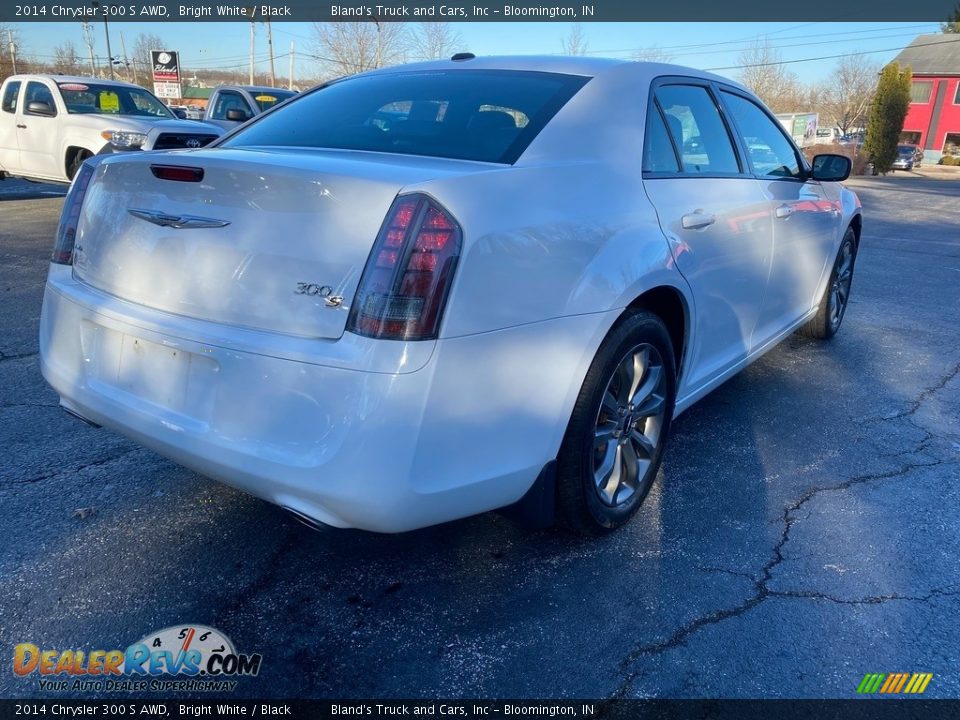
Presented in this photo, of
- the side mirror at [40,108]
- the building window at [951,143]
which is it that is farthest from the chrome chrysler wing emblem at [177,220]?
the building window at [951,143]

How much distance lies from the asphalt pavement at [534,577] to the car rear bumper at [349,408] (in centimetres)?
41

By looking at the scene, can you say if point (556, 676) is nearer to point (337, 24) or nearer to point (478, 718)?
point (478, 718)

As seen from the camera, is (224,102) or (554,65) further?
(224,102)

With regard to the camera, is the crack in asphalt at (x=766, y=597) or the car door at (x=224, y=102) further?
the car door at (x=224, y=102)

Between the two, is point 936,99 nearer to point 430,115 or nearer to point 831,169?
point 831,169

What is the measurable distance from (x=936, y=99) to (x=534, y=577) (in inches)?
2515

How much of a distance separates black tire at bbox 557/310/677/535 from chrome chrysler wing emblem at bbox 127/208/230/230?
1214 millimetres

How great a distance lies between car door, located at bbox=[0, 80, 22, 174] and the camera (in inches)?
439

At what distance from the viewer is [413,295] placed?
1905 mm

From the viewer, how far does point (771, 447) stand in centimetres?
362

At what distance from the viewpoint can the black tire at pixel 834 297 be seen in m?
5.16

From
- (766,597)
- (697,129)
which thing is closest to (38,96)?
(697,129)

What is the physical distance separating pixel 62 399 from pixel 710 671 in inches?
88.9

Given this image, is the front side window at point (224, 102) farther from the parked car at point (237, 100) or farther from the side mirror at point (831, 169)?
the side mirror at point (831, 169)
